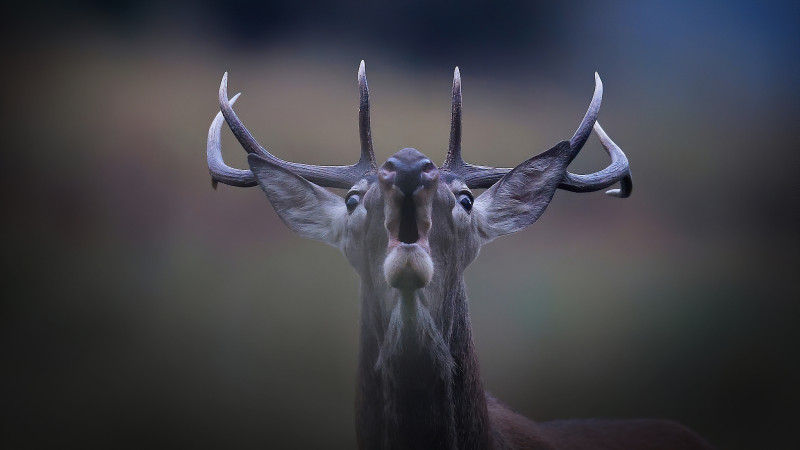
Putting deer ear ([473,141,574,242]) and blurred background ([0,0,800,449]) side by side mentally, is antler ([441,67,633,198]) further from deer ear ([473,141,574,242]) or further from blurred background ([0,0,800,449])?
blurred background ([0,0,800,449])

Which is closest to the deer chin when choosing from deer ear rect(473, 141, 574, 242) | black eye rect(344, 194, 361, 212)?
black eye rect(344, 194, 361, 212)

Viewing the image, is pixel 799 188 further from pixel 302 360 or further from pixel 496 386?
pixel 302 360

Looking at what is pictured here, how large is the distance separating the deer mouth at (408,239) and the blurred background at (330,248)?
616 millimetres

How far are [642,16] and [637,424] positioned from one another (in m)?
1.17

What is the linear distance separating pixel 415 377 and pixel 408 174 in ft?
1.32

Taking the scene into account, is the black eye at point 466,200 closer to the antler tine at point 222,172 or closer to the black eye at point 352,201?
the black eye at point 352,201

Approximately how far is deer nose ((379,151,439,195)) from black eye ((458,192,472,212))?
180 mm

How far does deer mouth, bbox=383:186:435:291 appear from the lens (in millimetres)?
967

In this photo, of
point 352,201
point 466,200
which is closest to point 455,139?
point 466,200

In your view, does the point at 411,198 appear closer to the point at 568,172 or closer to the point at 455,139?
the point at 455,139

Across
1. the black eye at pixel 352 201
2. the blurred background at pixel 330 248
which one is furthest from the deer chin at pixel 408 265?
the blurred background at pixel 330 248

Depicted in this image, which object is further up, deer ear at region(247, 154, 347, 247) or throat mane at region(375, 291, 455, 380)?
deer ear at region(247, 154, 347, 247)

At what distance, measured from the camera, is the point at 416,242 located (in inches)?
39.8

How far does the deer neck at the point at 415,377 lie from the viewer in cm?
111
